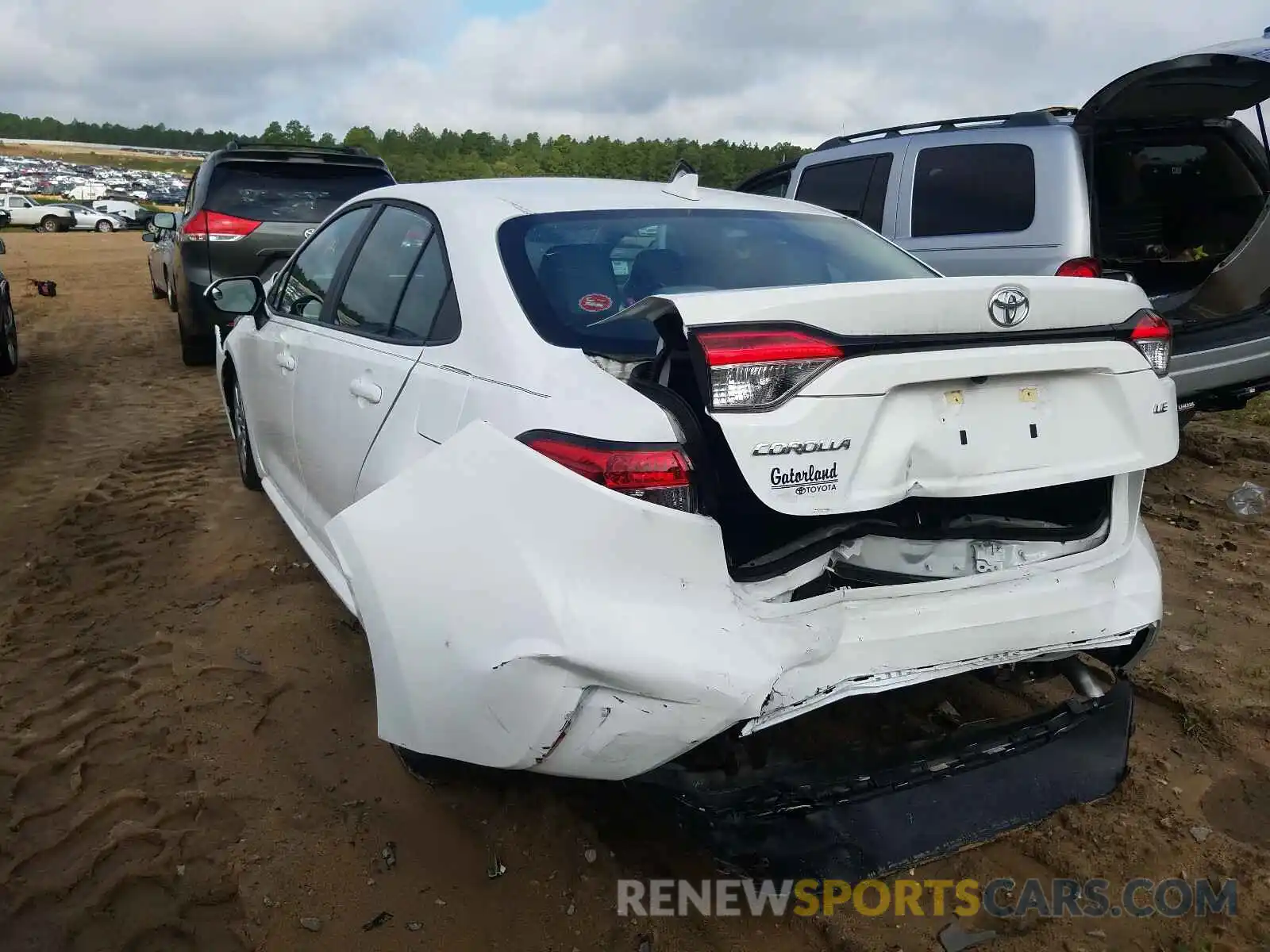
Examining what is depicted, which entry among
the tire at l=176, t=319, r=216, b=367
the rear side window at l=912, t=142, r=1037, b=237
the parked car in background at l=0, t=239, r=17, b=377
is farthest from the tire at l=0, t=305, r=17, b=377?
the rear side window at l=912, t=142, r=1037, b=237

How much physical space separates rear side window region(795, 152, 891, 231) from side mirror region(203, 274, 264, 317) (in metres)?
3.59

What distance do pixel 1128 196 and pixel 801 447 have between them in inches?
220

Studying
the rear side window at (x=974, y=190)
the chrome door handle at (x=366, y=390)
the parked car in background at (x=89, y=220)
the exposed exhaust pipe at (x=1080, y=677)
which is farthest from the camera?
the parked car in background at (x=89, y=220)

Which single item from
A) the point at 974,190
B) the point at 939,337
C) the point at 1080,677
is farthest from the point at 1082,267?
the point at 939,337

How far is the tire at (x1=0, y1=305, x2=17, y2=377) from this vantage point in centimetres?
797

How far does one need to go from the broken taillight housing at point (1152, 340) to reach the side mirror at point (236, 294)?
3.43 meters

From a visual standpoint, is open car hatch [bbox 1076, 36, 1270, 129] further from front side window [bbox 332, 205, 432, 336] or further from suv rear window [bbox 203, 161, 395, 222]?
suv rear window [bbox 203, 161, 395, 222]

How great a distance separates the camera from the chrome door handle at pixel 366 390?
9.00 ft

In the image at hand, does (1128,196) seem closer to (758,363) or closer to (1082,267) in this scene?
(1082,267)

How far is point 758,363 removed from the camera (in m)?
1.89

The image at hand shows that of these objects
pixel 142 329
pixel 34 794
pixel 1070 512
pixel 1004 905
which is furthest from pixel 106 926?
pixel 142 329

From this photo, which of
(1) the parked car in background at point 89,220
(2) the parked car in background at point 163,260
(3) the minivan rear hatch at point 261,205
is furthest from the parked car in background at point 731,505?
(1) the parked car in background at point 89,220

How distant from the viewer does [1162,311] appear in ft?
18.5

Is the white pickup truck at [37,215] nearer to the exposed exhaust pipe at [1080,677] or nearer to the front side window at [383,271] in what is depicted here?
the front side window at [383,271]
